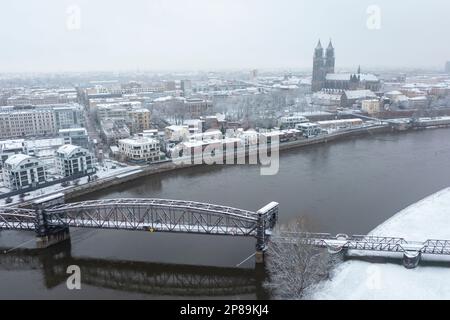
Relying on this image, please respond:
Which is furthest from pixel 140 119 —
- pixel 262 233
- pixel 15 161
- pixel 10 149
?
pixel 262 233

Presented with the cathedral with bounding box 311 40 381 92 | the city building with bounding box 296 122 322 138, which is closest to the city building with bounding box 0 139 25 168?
the city building with bounding box 296 122 322 138

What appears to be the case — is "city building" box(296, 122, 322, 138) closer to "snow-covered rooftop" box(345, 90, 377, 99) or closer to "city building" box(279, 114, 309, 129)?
"city building" box(279, 114, 309, 129)

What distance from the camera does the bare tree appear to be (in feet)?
15.7

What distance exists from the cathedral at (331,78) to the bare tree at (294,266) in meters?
26.1

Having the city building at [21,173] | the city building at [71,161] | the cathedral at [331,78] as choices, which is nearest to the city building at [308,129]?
the city building at [71,161]

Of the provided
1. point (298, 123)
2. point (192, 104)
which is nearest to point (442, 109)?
point (298, 123)

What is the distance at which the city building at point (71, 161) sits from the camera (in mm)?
9602

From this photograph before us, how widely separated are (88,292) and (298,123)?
41.5 feet

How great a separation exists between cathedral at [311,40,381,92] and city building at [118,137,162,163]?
21.5 m

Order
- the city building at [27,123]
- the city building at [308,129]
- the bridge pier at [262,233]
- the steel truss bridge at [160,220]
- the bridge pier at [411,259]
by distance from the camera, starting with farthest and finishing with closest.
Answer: the city building at [27,123] < the city building at [308,129] < the steel truss bridge at [160,220] < the bridge pier at [262,233] < the bridge pier at [411,259]

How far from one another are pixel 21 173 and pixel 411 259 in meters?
7.65

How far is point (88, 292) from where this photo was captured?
5.30 metres

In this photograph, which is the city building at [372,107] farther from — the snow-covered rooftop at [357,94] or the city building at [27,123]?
the city building at [27,123]

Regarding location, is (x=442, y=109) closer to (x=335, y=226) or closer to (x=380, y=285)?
(x=335, y=226)
